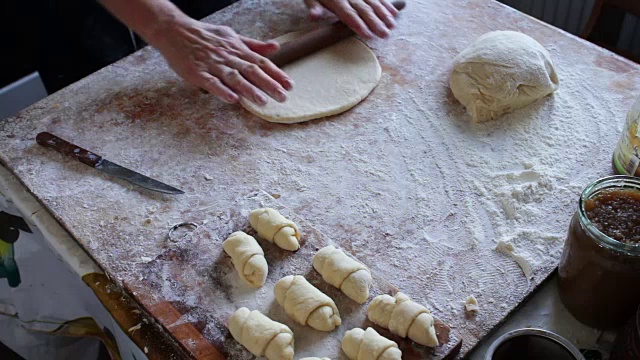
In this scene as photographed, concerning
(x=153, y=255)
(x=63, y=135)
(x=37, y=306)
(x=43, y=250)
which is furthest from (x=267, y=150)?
(x=37, y=306)

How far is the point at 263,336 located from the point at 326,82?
86 cm

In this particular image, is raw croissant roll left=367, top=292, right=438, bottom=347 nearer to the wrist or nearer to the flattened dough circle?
the flattened dough circle

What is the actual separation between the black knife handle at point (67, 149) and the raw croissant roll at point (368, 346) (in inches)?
30.8

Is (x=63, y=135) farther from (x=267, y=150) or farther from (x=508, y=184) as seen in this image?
(x=508, y=184)

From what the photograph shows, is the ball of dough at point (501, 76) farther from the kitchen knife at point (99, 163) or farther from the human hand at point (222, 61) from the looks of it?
the kitchen knife at point (99, 163)

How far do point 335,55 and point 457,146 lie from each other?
0.49 m

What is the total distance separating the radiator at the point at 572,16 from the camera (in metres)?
2.46

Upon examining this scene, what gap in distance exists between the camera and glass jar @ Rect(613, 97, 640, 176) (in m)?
1.24

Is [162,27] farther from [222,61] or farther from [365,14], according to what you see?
[365,14]

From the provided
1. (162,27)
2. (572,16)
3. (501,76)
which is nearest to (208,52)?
(162,27)

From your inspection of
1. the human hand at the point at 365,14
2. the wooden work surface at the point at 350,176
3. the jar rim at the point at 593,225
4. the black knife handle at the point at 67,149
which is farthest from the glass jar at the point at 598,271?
the black knife handle at the point at 67,149

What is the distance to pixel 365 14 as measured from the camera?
1785 mm

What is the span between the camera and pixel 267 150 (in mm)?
1482

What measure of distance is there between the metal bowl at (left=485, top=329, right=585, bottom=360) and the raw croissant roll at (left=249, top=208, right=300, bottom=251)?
0.42 metres
